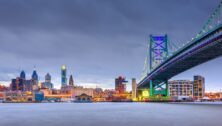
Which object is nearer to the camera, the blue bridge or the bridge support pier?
the blue bridge

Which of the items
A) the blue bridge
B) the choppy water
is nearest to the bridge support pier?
the blue bridge

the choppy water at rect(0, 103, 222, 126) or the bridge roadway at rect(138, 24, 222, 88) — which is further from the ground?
the bridge roadway at rect(138, 24, 222, 88)

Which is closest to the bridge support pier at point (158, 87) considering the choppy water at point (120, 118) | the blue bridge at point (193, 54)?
the blue bridge at point (193, 54)

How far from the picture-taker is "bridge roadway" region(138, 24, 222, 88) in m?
51.9

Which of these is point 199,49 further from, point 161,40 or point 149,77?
point 161,40

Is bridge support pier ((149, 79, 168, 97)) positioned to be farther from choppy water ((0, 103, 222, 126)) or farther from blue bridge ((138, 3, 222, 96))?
choppy water ((0, 103, 222, 126))

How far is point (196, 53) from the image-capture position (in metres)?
59.9

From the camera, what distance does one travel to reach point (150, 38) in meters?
114

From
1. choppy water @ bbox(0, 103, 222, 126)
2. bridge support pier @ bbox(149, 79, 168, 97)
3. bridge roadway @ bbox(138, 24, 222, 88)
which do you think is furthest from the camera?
bridge support pier @ bbox(149, 79, 168, 97)

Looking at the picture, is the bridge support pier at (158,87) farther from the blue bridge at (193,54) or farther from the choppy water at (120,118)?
the choppy water at (120,118)

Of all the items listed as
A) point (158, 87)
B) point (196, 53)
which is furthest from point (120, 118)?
point (158, 87)

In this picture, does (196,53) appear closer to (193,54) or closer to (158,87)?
(193,54)

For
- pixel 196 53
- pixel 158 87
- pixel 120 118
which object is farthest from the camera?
pixel 158 87

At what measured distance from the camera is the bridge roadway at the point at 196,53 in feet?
170
